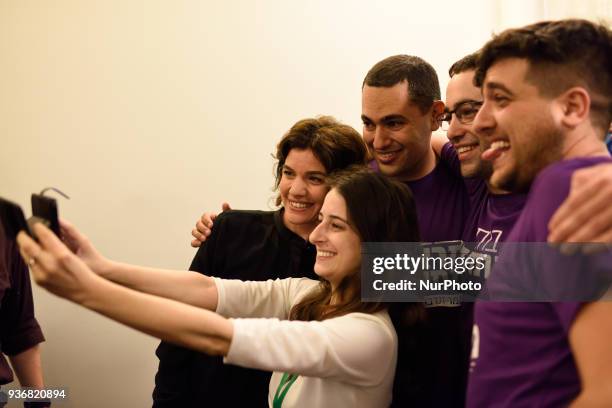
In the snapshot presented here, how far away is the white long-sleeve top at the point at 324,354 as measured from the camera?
1098mm

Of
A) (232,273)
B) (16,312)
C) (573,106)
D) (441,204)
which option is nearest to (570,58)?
(573,106)

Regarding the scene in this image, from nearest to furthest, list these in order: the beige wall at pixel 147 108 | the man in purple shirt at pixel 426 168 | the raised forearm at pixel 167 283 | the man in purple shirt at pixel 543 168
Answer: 1. the man in purple shirt at pixel 543 168
2. the raised forearm at pixel 167 283
3. the man in purple shirt at pixel 426 168
4. the beige wall at pixel 147 108

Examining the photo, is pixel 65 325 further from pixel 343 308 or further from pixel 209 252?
pixel 343 308

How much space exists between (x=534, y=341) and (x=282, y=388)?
23.7 inches

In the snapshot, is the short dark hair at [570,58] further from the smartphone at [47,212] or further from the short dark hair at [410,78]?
the smartphone at [47,212]

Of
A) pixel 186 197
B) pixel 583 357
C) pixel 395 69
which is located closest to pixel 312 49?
pixel 186 197

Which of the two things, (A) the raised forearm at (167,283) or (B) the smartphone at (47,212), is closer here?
(B) the smartphone at (47,212)

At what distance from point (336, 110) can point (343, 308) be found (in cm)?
149

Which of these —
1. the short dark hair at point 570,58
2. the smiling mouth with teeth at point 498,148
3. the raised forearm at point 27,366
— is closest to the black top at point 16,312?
the raised forearm at point 27,366

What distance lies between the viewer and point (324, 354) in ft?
3.77

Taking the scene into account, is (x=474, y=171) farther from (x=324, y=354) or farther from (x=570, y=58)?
(x=324, y=354)

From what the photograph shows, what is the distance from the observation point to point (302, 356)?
113 centimetres

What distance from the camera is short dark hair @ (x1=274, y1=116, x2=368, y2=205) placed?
167cm

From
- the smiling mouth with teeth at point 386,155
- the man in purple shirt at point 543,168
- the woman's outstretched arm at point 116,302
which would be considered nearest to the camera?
the man in purple shirt at point 543,168
